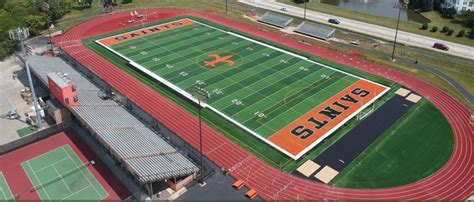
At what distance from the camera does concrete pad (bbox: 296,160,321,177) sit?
133 feet

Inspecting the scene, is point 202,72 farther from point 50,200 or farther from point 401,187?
point 401,187

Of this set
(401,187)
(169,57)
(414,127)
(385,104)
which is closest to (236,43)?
(169,57)

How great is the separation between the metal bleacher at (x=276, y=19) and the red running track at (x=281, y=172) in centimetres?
1356

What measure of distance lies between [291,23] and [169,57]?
3440 cm

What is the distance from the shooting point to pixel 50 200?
1465 inches

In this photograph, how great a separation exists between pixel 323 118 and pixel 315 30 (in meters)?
37.5

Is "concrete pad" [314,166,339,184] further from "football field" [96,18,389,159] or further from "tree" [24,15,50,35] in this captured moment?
"tree" [24,15,50,35]

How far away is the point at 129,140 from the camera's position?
41406 mm

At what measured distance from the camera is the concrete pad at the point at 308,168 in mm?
40531

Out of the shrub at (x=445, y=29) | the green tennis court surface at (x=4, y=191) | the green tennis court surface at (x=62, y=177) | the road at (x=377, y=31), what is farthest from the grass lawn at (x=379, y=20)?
the green tennis court surface at (x=4, y=191)

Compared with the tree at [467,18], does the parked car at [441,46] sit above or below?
below

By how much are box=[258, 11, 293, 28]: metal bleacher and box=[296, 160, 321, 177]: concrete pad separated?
50.4 meters

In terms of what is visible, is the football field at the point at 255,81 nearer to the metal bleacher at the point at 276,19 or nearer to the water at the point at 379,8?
the metal bleacher at the point at 276,19

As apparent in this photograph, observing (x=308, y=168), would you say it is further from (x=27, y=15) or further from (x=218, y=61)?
(x=27, y=15)
